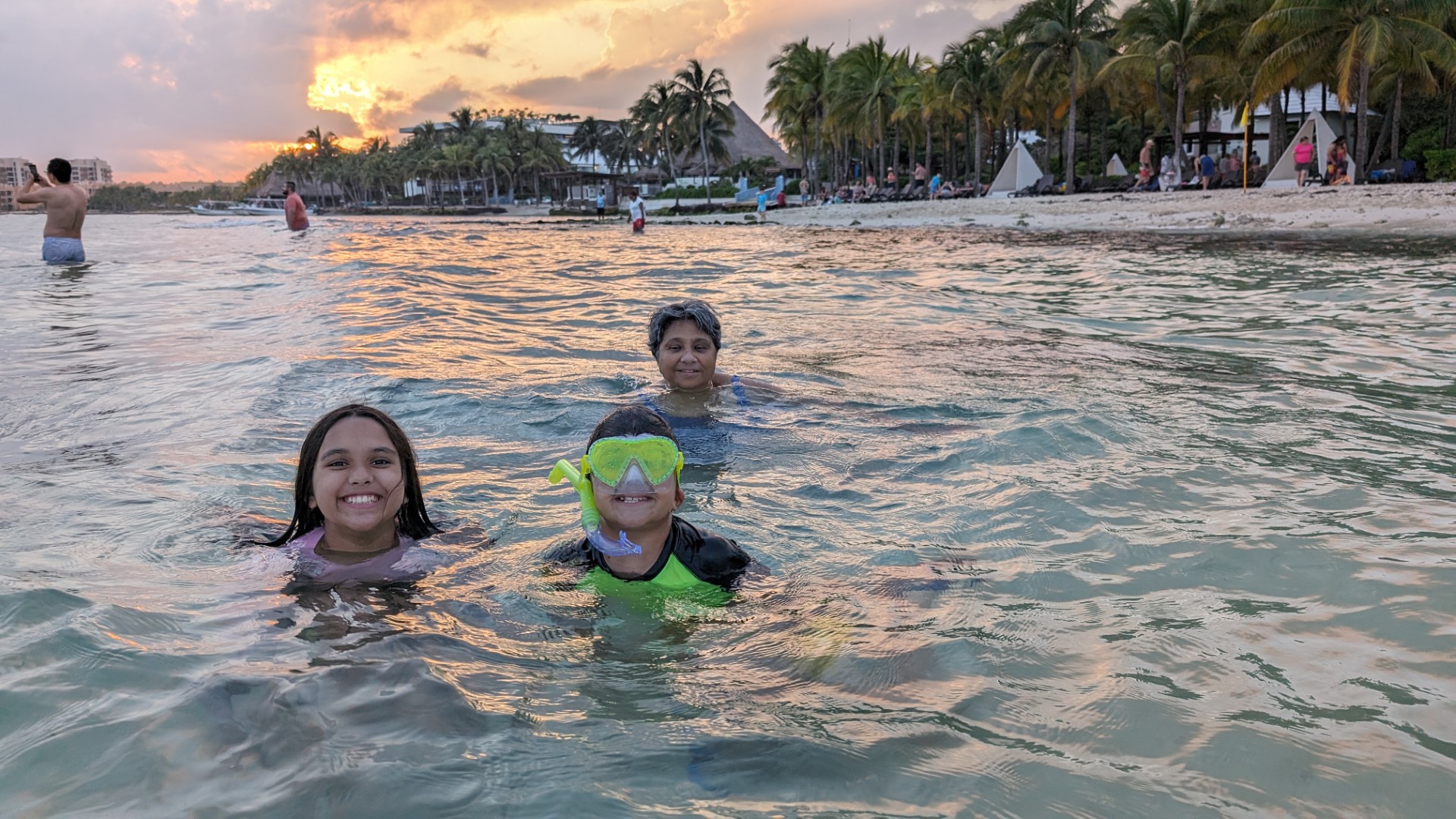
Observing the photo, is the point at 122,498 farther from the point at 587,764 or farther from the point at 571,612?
the point at 587,764

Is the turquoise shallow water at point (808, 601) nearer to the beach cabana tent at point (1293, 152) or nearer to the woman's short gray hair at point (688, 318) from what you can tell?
the woman's short gray hair at point (688, 318)

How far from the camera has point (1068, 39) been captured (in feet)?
137

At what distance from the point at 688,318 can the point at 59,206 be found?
17.1m

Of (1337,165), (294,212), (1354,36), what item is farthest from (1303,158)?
(294,212)

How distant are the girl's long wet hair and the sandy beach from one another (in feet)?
73.2

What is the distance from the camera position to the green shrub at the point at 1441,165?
3206 centimetres

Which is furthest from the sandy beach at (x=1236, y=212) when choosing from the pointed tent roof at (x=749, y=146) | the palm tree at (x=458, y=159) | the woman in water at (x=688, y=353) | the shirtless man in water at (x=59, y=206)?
the palm tree at (x=458, y=159)

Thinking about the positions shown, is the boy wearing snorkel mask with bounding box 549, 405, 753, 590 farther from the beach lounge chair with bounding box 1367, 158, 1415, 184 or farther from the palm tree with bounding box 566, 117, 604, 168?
the palm tree with bounding box 566, 117, 604, 168

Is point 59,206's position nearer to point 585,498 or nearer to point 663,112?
point 585,498

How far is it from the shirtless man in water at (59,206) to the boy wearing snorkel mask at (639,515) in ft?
52.8

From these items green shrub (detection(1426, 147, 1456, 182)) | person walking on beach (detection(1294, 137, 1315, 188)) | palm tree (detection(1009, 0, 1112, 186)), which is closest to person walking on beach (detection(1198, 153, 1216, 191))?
person walking on beach (detection(1294, 137, 1315, 188))

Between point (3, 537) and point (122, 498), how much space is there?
2.43 ft

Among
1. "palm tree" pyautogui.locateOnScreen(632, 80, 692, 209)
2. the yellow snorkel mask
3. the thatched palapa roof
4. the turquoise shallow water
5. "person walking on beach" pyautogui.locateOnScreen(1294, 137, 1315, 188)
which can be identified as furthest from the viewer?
the thatched palapa roof

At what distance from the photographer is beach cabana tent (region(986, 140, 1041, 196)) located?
4416 cm
